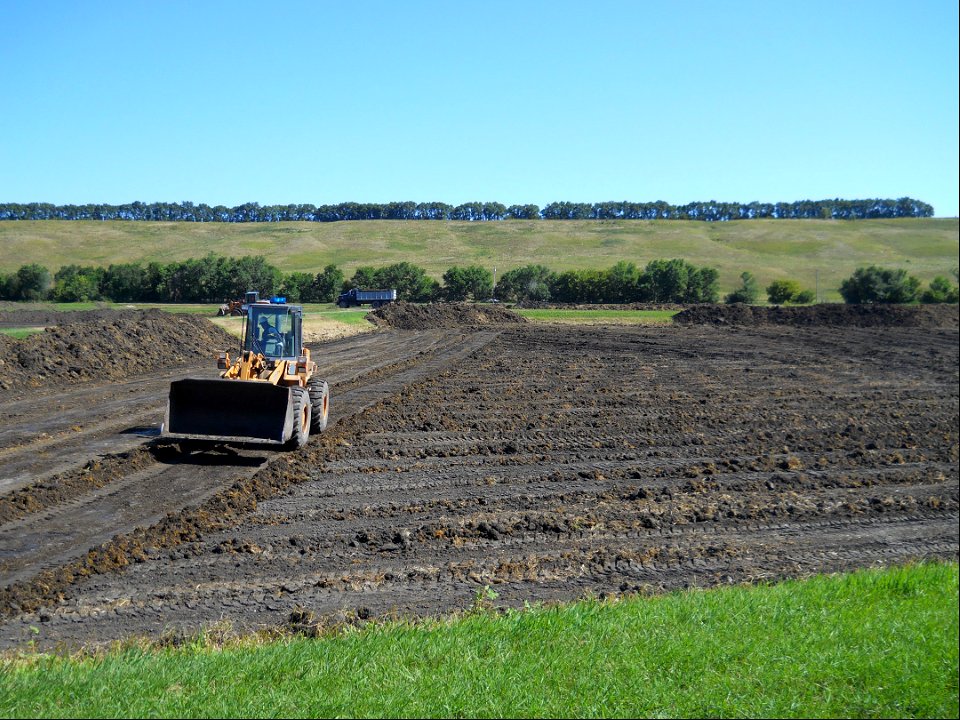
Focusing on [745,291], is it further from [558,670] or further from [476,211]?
[558,670]

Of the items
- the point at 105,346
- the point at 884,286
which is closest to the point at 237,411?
the point at 105,346

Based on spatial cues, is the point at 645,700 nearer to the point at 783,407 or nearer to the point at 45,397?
the point at 783,407

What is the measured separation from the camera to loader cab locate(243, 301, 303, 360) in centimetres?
1437

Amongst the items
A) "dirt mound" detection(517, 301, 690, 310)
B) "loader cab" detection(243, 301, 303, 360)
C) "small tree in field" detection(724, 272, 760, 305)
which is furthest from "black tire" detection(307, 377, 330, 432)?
"small tree in field" detection(724, 272, 760, 305)

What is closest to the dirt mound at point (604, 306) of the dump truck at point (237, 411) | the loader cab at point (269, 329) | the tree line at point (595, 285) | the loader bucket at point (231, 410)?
the tree line at point (595, 285)

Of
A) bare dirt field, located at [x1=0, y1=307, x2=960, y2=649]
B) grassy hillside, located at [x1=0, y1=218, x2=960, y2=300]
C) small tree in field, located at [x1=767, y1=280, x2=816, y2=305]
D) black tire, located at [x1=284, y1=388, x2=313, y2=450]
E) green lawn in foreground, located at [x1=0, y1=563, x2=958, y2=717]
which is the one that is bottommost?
bare dirt field, located at [x1=0, y1=307, x2=960, y2=649]

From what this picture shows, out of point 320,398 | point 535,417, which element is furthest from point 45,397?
point 535,417

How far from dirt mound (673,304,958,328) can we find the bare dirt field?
2660cm

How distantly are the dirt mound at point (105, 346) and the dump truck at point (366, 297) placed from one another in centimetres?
1382

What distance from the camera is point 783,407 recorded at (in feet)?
64.3

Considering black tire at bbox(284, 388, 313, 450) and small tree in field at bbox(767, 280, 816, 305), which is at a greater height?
small tree in field at bbox(767, 280, 816, 305)

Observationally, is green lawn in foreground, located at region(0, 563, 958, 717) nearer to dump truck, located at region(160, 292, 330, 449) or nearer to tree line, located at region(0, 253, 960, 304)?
dump truck, located at region(160, 292, 330, 449)

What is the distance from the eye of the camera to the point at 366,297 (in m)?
46.2

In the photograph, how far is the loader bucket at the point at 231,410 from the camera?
12.5 meters
